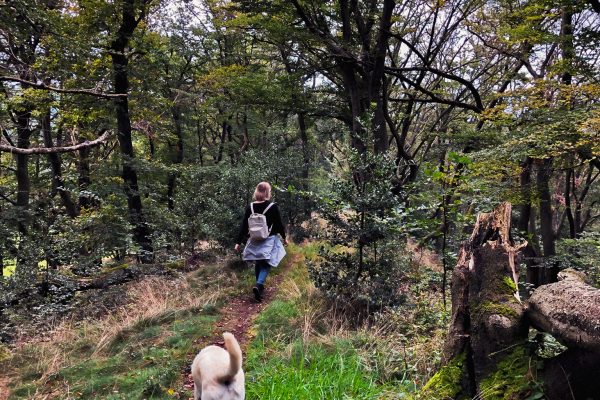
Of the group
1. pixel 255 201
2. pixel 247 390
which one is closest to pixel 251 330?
pixel 247 390

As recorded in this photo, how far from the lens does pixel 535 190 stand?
342 inches

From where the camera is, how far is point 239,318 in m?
6.18

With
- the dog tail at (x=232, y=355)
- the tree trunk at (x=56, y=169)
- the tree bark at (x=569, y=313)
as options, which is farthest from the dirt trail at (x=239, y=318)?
the tree trunk at (x=56, y=169)

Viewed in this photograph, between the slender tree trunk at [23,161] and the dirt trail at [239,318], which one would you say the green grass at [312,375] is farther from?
the slender tree trunk at [23,161]

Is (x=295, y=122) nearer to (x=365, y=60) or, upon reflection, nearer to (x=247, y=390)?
(x=365, y=60)

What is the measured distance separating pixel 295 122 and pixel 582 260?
1518cm

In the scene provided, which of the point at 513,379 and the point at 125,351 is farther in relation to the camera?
the point at 125,351

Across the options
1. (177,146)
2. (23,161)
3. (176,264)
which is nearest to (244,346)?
(176,264)

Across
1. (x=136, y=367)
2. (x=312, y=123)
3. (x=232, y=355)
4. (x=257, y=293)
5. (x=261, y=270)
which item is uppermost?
(x=312, y=123)

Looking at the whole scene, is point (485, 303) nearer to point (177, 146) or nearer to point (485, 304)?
point (485, 304)

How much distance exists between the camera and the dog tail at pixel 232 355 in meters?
2.62

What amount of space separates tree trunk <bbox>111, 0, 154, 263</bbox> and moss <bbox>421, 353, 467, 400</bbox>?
30.4 feet

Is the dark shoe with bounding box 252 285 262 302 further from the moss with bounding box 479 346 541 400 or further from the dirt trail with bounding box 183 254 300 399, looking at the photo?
the moss with bounding box 479 346 541 400

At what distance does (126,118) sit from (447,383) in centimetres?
1160
